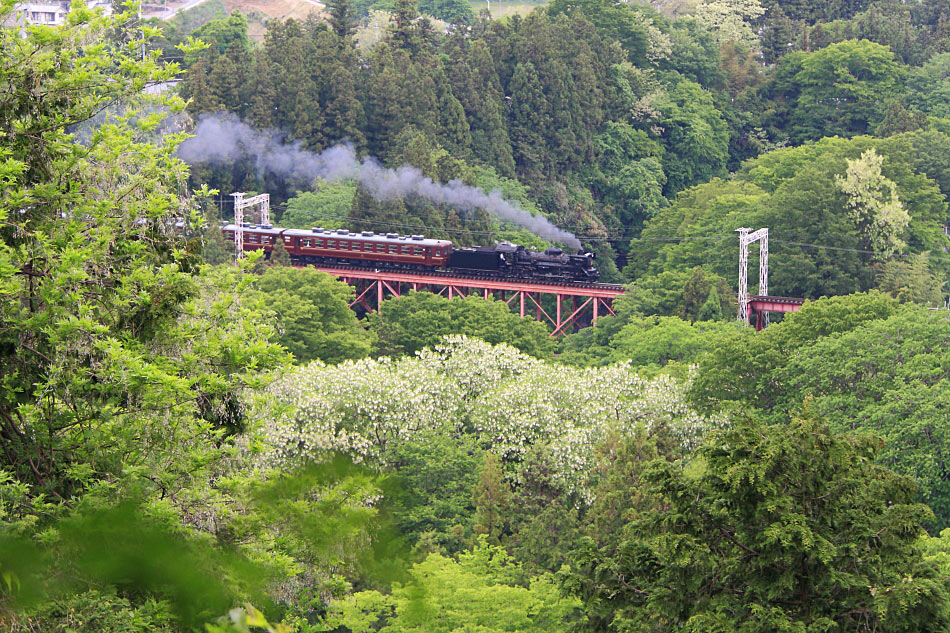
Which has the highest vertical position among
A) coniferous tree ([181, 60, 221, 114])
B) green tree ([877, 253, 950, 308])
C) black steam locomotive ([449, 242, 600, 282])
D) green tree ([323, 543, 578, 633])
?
coniferous tree ([181, 60, 221, 114])

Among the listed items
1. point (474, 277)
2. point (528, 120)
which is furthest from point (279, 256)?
point (528, 120)

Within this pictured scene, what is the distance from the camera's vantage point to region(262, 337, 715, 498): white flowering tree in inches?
1321

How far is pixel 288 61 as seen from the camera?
78000 millimetres

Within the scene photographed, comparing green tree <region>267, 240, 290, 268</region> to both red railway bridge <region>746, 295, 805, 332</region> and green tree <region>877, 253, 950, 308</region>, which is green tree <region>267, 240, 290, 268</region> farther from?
green tree <region>877, 253, 950, 308</region>

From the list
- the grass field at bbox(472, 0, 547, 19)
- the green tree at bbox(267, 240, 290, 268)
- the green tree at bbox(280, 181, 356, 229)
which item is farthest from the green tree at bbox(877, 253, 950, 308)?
the grass field at bbox(472, 0, 547, 19)

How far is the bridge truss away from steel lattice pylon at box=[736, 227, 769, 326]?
5.89 metres

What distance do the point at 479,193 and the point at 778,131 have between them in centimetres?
3424

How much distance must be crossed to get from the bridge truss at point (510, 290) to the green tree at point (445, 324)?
7.49 metres

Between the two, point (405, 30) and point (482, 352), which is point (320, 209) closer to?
point (405, 30)

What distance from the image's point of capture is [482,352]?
4144 centimetres

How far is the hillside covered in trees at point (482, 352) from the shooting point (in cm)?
1054

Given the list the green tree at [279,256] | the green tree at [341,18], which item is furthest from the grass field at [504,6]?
the green tree at [279,256]

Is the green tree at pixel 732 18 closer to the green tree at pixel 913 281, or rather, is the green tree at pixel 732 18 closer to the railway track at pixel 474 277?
the green tree at pixel 913 281

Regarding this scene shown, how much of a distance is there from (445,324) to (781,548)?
3562 cm
